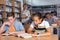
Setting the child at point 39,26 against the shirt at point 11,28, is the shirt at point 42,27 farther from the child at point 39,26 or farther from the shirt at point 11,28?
the shirt at point 11,28

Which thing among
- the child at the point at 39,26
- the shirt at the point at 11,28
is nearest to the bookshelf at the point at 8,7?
the shirt at the point at 11,28

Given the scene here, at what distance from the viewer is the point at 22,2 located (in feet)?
15.2

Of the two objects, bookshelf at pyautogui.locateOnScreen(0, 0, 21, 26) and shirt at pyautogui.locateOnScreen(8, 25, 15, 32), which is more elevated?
bookshelf at pyautogui.locateOnScreen(0, 0, 21, 26)

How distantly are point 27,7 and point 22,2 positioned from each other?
0.39 metres

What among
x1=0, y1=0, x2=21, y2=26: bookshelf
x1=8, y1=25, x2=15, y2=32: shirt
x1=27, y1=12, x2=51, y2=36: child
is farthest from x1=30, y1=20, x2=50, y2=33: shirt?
x1=0, y1=0, x2=21, y2=26: bookshelf

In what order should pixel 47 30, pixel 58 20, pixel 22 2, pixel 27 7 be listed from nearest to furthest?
1. pixel 47 30
2. pixel 58 20
3. pixel 27 7
4. pixel 22 2

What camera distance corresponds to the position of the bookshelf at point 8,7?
4.07 m

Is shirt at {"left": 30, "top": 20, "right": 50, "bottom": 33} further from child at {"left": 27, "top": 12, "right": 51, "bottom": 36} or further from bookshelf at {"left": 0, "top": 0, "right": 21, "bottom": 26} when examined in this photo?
bookshelf at {"left": 0, "top": 0, "right": 21, "bottom": 26}

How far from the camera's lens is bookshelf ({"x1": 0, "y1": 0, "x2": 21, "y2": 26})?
407 cm

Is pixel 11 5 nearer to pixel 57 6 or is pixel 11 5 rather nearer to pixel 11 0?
pixel 11 0

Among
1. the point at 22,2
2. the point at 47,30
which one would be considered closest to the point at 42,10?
the point at 22,2

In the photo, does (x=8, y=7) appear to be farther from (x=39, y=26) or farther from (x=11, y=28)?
(x=39, y=26)

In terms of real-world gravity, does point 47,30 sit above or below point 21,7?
below

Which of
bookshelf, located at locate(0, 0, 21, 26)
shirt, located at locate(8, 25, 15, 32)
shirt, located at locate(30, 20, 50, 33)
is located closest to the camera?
shirt, located at locate(30, 20, 50, 33)
